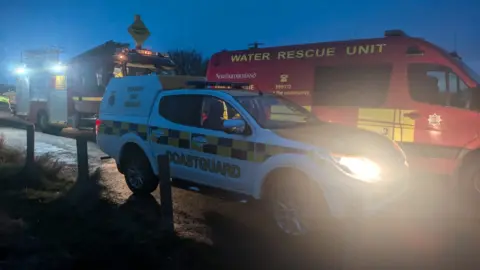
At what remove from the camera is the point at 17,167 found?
739 centimetres

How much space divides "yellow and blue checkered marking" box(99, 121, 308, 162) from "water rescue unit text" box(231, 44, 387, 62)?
330 centimetres

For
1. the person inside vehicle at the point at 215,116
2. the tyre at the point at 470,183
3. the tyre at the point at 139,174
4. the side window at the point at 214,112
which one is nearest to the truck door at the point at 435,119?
the tyre at the point at 470,183

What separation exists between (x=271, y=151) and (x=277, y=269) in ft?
4.46

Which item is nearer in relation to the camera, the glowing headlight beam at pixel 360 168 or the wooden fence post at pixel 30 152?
the glowing headlight beam at pixel 360 168

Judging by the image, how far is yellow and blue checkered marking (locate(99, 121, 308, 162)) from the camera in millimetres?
5197

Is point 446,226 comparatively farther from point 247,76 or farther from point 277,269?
point 247,76

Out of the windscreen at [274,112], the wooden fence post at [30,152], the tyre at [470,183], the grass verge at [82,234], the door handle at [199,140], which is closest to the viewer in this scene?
the grass verge at [82,234]

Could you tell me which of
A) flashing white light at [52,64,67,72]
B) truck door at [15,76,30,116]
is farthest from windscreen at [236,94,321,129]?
truck door at [15,76,30,116]

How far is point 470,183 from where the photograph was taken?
6.77 m

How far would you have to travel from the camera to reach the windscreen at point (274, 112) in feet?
18.3

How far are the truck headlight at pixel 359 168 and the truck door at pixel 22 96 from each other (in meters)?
16.6

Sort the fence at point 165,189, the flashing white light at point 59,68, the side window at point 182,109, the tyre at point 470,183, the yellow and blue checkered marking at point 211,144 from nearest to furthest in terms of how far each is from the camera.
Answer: the fence at point 165,189 < the yellow and blue checkered marking at point 211,144 < the side window at point 182,109 < the tyre at point 470,183 < the flashing white light at point 59,68

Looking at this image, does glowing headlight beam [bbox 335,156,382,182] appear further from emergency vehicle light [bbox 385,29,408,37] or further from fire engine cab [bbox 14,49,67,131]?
fire engine cab [bbox 14,49,67,131]

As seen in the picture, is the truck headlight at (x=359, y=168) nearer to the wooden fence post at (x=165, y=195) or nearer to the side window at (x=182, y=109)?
the wooden fence post at (x=165, y=195)
